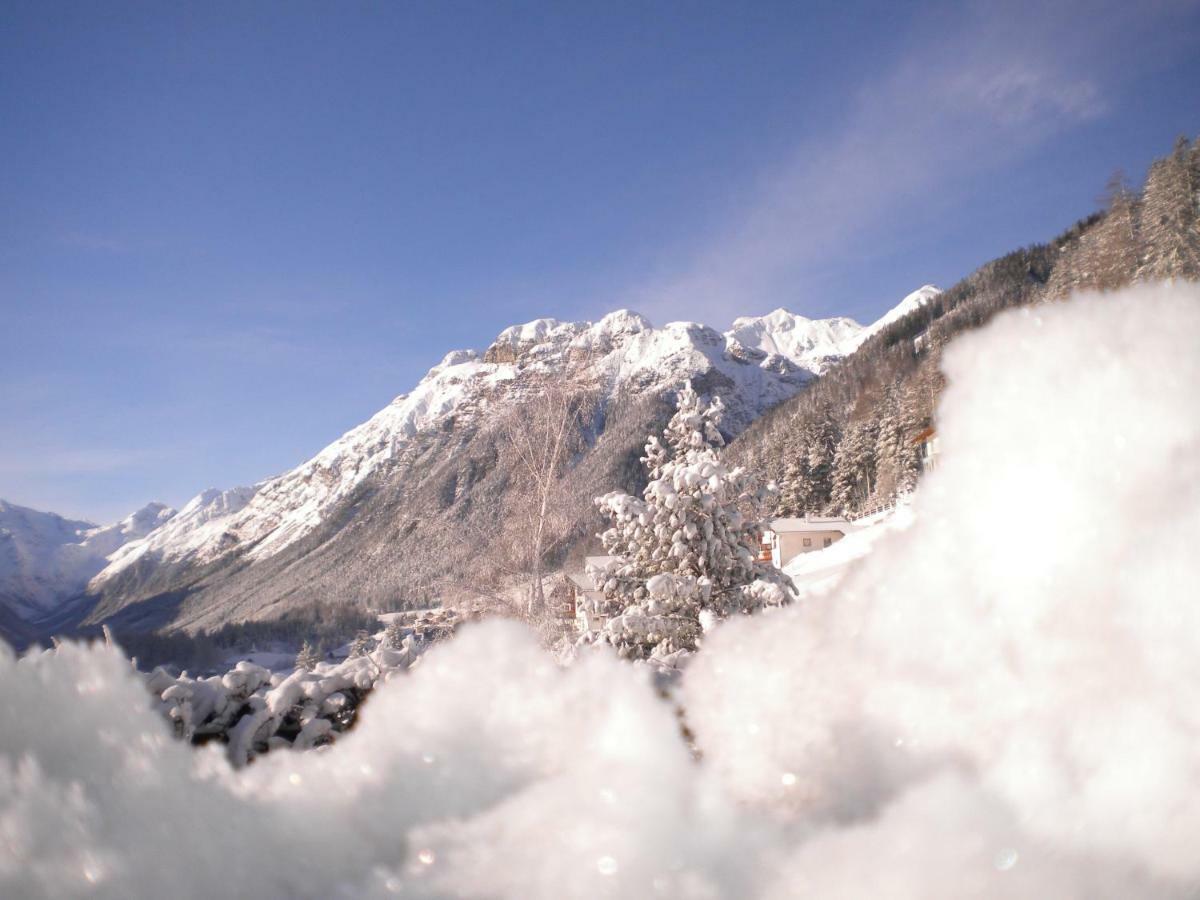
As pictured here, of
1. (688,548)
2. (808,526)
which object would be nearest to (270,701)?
(688,548)

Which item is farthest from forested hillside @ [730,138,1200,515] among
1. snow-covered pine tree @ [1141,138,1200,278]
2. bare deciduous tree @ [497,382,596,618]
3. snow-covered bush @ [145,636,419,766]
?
bare deciduous tree @ [497,382,596,618]

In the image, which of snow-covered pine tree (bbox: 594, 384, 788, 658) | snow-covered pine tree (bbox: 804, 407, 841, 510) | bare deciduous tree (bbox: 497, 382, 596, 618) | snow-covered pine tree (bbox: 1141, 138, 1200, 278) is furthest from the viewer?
snow-covered pine tree (bbox: 804, 407, 841, 510)

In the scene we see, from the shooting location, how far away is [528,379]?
15.7m

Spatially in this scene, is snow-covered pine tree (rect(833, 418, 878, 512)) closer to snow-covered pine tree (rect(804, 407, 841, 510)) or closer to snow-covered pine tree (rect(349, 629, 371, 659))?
snow-covered pine tree (rect(804, 407, 841, 510))

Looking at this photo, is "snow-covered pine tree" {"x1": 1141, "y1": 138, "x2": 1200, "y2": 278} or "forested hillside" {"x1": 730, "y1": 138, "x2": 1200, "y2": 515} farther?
"snow-covered pine tree" {"x1": 1141, "y1": 138, "x2": 1200, "y2": 278}

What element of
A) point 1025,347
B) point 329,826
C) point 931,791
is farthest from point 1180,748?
point 329,826

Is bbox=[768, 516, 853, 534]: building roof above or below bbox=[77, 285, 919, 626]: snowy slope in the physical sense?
below

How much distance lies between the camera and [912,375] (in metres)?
60.7

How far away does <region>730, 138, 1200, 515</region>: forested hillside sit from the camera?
25078 mm

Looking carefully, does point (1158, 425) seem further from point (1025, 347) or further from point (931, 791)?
point (931, 791)

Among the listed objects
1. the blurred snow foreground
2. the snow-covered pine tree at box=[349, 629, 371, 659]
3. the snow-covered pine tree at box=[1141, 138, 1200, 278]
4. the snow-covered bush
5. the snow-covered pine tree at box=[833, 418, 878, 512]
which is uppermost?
the snow-covered pine tree at box=[1141, 138, 1200, 278]

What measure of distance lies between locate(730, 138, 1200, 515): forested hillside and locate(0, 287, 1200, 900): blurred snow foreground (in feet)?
0.53

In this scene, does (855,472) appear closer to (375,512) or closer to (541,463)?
(541,463)

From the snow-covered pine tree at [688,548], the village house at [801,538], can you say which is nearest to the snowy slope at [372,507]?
the village house at [801,538]
